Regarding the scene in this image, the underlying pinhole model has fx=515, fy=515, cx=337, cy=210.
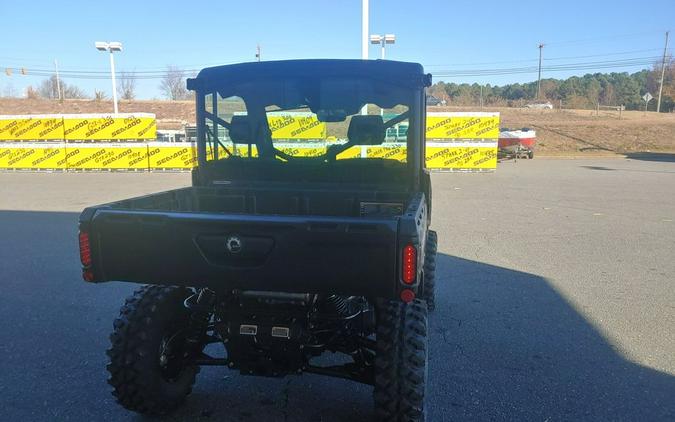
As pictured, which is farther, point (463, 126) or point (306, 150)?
point (463, 126)

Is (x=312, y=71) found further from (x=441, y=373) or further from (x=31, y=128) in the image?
(x=31, y=128)

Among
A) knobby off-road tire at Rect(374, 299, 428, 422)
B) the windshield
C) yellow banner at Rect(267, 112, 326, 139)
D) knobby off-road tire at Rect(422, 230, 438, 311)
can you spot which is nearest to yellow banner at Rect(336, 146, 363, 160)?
the windshield

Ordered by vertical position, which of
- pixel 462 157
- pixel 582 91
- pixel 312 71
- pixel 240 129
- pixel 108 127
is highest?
pixel 582 91

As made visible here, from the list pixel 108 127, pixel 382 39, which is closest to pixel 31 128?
pixel 108 127

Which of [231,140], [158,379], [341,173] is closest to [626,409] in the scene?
[341,173]

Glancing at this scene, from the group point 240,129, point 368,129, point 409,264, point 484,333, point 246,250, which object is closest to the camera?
point 409,264

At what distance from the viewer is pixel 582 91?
83500 mm

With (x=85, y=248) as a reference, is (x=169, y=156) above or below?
below

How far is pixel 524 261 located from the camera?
717 centimetres

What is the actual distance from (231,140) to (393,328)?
2310mm

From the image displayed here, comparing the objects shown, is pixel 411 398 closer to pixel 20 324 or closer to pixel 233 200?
pixel 233 200

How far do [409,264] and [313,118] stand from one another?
231cm

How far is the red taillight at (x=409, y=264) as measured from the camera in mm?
2344

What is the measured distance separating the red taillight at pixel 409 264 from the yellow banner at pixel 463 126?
60.4 feet
